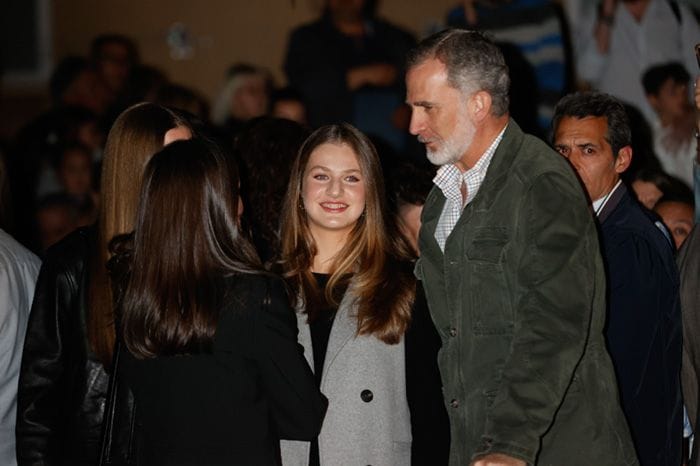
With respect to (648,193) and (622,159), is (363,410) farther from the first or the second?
(648,193)

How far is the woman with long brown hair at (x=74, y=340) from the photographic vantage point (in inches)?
159

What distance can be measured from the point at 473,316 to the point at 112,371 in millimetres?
1129

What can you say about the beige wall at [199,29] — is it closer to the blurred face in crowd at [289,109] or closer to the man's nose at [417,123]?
the blurred face in crowd at [289,109]

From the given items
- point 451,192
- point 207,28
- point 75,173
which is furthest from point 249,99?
point 451,192

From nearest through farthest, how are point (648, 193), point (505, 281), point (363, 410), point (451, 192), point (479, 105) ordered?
point (505, 281) → point (479, 105) → point (451, 192) → point (363, 410) → point (648, 193)

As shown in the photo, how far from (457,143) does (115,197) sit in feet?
3.77

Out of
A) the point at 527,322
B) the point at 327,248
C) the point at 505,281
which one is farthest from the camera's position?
the point at 327,248

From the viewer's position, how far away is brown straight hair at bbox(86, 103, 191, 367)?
4.02 metres

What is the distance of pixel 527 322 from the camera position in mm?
3535

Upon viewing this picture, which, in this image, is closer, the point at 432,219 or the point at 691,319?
the point at 432,219

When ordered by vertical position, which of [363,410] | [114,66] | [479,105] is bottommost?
[363,410]

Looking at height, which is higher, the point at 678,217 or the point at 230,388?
the point at 678,217

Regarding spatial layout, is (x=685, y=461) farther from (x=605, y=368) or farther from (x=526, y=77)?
(x=526, y=77)

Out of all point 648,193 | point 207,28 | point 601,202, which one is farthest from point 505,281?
point 207,28
